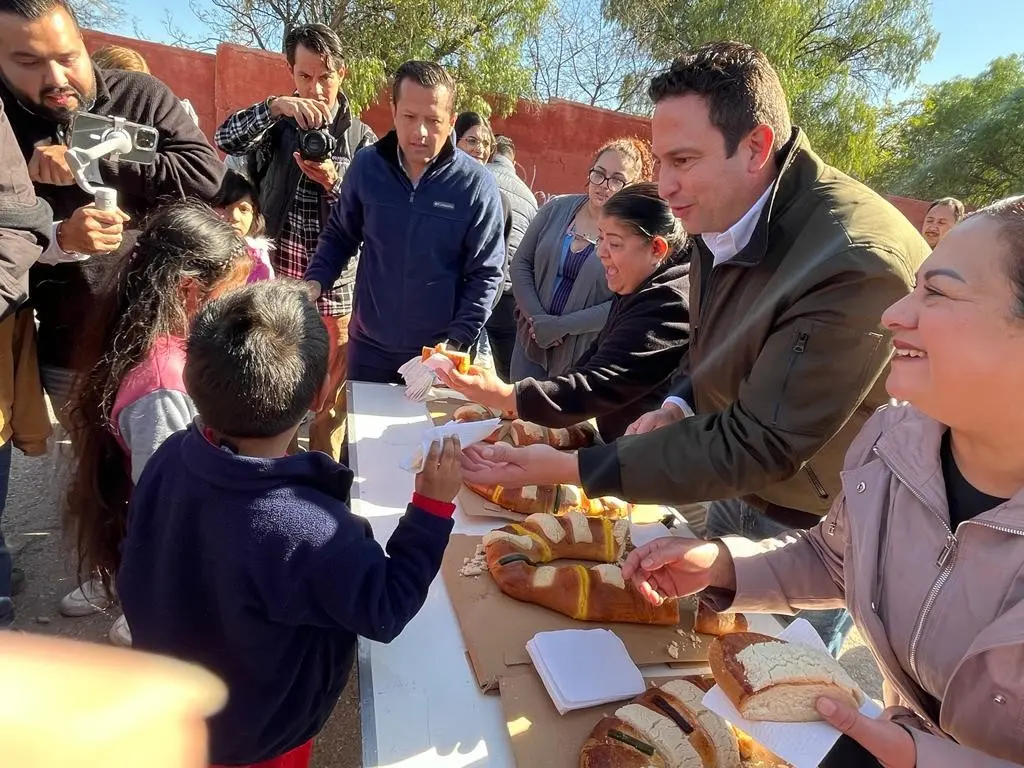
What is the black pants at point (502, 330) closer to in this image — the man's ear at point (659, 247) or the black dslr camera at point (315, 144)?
the black dslr camera at point (315, 144)

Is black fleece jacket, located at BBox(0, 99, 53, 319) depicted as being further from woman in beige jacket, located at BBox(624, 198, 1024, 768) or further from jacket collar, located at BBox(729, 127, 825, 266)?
woman in beige jacket, located at BBox(624, 198, 1024, 768)

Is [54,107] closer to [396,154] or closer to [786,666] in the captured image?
[396,154]

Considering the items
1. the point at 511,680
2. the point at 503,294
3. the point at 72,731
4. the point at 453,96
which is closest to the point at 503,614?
the point at 511,680

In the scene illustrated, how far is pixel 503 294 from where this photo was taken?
4.45m

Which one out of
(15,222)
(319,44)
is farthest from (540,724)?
(319,44)

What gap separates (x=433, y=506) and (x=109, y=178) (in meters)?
1.82

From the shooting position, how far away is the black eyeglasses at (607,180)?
320 cm

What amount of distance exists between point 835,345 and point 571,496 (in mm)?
884

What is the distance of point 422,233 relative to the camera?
2.87 m

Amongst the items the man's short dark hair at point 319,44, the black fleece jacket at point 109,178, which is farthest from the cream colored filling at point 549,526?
the man's short dark hair at point 319,44

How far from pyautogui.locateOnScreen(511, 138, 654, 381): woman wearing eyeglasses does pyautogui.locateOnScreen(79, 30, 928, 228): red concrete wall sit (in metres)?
8.06

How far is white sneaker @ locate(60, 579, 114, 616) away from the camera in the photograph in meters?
2.60

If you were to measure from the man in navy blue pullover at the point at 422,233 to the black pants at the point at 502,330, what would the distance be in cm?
146

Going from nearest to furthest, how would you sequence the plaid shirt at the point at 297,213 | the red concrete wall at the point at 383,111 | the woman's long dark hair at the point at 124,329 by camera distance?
the woman's long dark hair at the point at 124,329 < the plaid shirt at the point at 297,213 < the red concrete wall at the point at 383,111
